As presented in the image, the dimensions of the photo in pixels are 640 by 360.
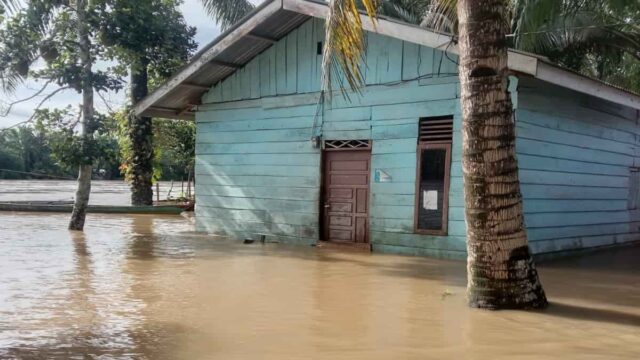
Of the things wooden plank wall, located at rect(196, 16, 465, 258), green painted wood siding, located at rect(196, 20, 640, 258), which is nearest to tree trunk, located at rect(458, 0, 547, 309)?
green painted wood siding, located at rect(196, 20, 640, 258)

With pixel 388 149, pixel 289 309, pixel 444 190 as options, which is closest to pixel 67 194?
pixel 388 149

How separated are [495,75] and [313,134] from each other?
6359mm

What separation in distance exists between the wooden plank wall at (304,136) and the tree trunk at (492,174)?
151 inches

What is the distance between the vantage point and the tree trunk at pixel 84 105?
13.6m

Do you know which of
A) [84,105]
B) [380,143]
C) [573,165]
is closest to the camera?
[573,165]

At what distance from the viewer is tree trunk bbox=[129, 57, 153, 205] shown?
20.2m

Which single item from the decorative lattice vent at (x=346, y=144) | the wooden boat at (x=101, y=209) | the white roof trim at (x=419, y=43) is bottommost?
the wooden boat at (x=101, y=209)

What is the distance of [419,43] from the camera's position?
9766mm

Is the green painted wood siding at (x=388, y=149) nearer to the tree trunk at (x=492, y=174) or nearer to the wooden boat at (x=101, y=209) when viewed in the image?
the tree trunk at (x=492, y=174)

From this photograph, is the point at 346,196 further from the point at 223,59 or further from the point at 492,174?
the point at 492,174

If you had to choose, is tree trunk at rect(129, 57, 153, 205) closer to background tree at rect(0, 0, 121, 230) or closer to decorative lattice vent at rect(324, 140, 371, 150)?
background tree at rect(0, 0, 121, 230)

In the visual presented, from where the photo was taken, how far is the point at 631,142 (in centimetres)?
1277

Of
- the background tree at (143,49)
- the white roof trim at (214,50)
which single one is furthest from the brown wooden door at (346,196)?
the background tree at (143,49)

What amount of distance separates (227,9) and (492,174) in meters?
19.8
